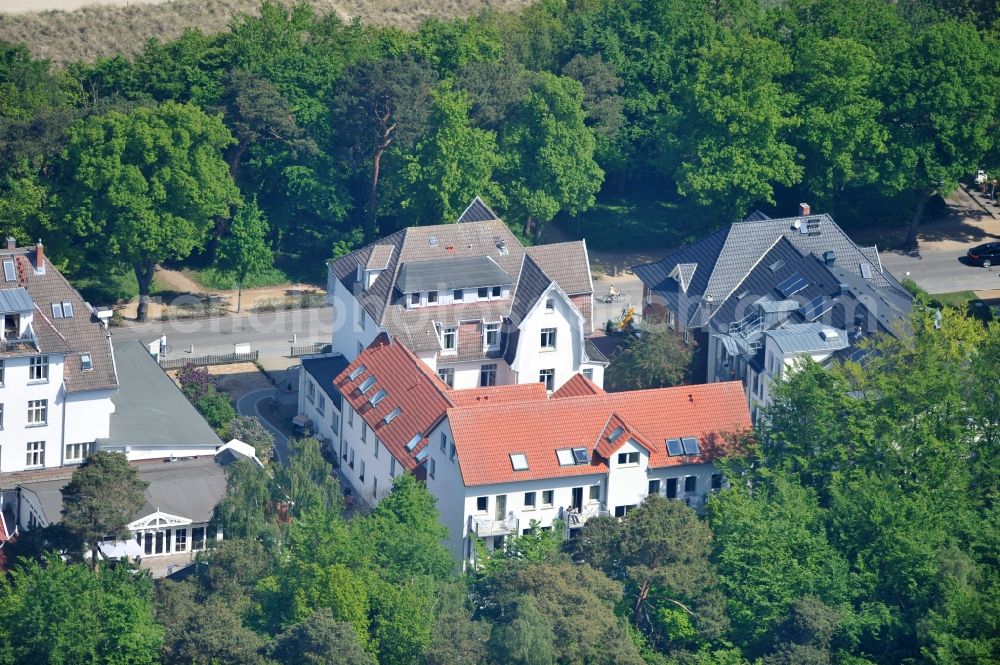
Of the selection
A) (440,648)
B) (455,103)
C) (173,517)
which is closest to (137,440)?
(173,517)

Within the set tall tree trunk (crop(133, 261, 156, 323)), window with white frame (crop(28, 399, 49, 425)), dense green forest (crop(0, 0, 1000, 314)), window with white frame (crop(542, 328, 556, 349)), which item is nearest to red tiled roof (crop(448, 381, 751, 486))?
window with white frame (crop(542, 328, 556, 349))

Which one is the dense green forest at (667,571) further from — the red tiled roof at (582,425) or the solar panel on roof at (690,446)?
the red tiled roof at (582,425)

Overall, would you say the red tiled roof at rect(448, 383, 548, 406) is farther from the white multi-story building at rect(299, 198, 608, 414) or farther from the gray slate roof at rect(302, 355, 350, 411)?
the gray slate roof at rect(302, 355, 350, 411)

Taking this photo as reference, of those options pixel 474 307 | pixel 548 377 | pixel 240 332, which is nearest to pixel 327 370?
pixel 474 307

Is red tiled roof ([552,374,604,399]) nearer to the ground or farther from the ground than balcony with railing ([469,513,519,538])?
farther from the ground

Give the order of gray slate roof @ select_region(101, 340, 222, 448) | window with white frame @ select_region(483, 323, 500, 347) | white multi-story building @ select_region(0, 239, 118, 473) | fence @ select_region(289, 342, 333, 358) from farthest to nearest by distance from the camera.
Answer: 1. fence @ select_region(289, 342, 333, 358)
2. window with white frame @ select_region(483, 323, 500, 347)
3. gray slate roof @ select_region(101, 340, 222, 448)
4. white multi-story building @ select_region(0, 239, 118, 473)

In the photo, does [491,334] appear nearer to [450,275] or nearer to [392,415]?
[450,275]
